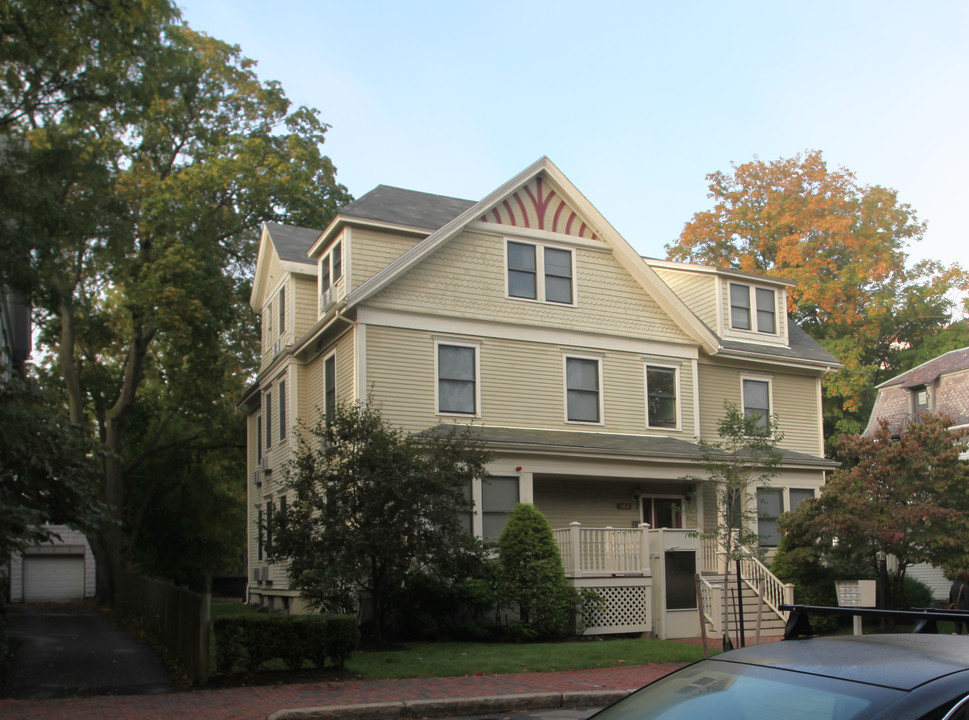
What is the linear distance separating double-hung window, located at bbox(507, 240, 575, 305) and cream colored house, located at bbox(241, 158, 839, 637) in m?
0.04

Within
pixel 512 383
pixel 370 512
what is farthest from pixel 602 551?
pixel 370 512

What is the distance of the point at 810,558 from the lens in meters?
20.9

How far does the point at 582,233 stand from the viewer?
2416 centimetres

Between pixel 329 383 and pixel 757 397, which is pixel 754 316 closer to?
pixel 757 397

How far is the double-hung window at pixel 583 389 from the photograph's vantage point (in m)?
23.4

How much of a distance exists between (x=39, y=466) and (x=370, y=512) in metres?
5.21

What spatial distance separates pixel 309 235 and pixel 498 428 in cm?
976

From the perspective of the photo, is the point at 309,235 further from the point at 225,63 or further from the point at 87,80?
the point at 87,80

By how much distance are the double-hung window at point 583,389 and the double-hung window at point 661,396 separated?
1.47m

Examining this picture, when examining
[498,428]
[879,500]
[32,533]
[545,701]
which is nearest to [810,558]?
[879,500]

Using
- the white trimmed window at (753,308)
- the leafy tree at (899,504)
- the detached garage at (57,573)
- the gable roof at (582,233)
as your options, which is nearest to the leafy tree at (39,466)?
the gable roof at (582,233)

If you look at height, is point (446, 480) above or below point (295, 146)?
below

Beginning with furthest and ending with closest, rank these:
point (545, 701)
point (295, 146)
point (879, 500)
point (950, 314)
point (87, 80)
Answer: point (950, 314) < point (295, 146) < point (879, 500) < point (87, 80) < point (545, 701)

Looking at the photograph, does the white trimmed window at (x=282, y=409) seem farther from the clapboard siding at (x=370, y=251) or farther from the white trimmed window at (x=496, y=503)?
the white trimmed window at (x=496, y=503)
